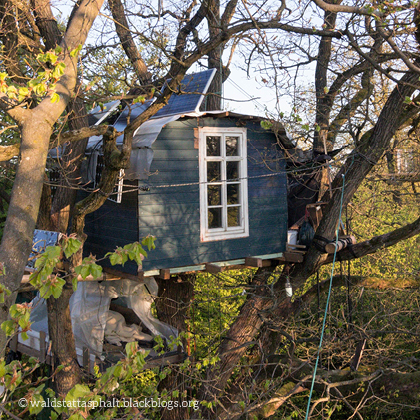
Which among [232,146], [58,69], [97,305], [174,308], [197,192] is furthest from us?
[174,308]

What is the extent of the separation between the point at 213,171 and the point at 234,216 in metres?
0.80

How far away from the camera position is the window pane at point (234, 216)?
7254 millimetres

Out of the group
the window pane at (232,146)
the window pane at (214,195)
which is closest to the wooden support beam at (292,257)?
the window pane at (214,195)

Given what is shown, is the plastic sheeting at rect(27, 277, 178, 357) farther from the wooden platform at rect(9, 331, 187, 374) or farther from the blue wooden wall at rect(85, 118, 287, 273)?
the blue wooden wall at rect(85, 118, 287, 273)

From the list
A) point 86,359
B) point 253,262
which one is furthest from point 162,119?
point 86,359

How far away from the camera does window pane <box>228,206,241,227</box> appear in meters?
7.25

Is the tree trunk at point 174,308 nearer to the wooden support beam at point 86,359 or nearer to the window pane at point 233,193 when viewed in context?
the wooden support beam at point 86,359

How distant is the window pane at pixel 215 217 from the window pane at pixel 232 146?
91cm

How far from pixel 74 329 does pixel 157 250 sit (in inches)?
107

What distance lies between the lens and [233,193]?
7332 mm

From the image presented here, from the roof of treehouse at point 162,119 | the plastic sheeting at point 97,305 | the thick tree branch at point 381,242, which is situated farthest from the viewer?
the plastic sheeting at point 97,305

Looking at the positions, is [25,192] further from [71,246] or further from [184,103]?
[184,103]

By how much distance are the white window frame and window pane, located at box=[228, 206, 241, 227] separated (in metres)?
0.05

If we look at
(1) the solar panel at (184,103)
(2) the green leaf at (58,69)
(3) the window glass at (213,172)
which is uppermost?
(1) the solar panel at (184,103)
